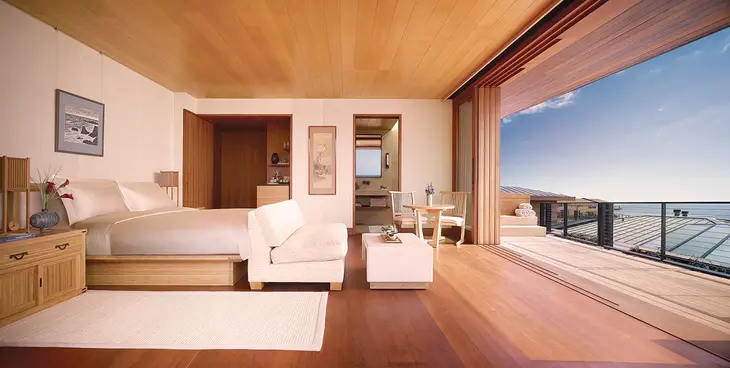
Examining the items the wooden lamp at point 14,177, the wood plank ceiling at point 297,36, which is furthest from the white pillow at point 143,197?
the wood plank ceiling at point 297,36

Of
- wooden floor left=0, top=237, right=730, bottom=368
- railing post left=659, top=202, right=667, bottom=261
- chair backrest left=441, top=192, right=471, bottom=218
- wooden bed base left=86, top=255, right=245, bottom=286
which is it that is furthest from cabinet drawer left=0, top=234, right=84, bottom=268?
railing post left=659, top=202, right=667, bottom=261

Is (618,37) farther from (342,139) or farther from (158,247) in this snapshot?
(158,247)

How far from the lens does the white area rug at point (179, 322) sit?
5.78ft

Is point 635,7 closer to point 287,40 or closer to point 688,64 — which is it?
point 287,40

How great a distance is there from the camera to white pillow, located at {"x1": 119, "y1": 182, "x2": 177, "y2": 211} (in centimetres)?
364

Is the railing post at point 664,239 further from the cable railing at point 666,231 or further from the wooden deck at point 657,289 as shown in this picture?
the wooden deck at point 657,289

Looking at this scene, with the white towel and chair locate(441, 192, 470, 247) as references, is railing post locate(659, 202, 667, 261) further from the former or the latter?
chair locate(441, 192, 470, 247)

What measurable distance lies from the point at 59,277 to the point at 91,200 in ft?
3.29

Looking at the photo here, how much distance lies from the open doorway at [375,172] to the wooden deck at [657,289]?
3999mm

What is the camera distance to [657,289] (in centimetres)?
269

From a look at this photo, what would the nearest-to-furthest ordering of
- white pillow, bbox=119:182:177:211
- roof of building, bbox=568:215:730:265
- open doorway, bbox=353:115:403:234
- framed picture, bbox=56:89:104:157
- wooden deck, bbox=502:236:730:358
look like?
wooden deck, bbox=502:236:730:358 < framed picture, bbox=56:89:104:157 < roof of building, bbox=568:215:730:265 < white pillow, bbox=119:182:177:211 < open doorway, bbox=353:115:403:234

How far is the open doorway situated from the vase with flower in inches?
225

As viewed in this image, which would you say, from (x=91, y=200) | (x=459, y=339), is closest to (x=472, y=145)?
(x=459, y=339)

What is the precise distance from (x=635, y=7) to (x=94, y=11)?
510cm
